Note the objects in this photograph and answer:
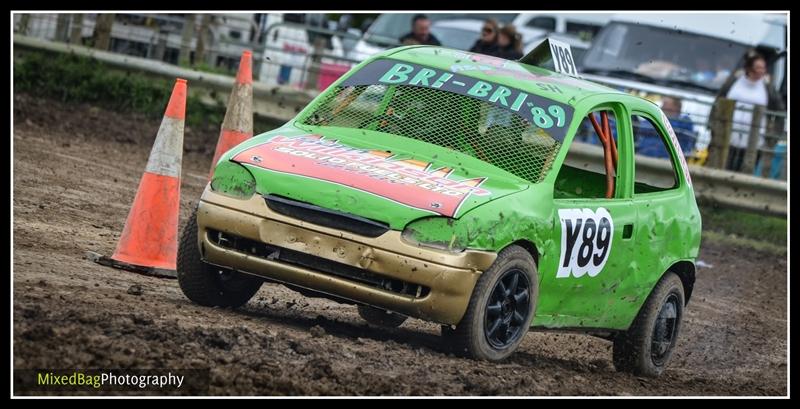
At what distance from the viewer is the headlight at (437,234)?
6633mm

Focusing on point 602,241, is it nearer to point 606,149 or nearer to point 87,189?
point 606,149

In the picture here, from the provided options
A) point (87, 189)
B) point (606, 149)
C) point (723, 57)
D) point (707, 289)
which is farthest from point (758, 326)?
point (723, 57)

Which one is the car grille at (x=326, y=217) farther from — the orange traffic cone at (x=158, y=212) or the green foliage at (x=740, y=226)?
the green foliage at (x=740, y=226)

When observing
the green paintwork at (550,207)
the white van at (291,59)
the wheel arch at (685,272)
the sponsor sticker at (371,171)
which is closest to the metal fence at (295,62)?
the white van at (291,59)

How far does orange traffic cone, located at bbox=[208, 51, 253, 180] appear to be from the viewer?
9195 mm

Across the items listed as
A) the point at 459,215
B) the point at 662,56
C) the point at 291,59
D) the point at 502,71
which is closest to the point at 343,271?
the point at 459,215

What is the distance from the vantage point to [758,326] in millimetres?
11047

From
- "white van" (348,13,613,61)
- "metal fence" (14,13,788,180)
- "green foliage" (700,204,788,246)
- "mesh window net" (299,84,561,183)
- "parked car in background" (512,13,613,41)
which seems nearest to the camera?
"mesh window net" (299,84,561,183)

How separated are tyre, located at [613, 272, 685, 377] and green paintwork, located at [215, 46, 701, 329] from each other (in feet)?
0.35

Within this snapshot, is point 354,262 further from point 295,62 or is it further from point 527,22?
point 527,22

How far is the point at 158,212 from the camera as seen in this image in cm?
820

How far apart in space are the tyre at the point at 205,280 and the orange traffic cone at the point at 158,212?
79cm

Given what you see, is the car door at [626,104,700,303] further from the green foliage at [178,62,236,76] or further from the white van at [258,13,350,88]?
the green foliage at [178,62,236,76]

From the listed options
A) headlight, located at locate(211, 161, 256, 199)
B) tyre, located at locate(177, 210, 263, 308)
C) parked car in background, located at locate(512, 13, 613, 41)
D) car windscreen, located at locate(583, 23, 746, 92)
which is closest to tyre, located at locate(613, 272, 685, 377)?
tyre, located at locate(177, 210, 263, 308)
